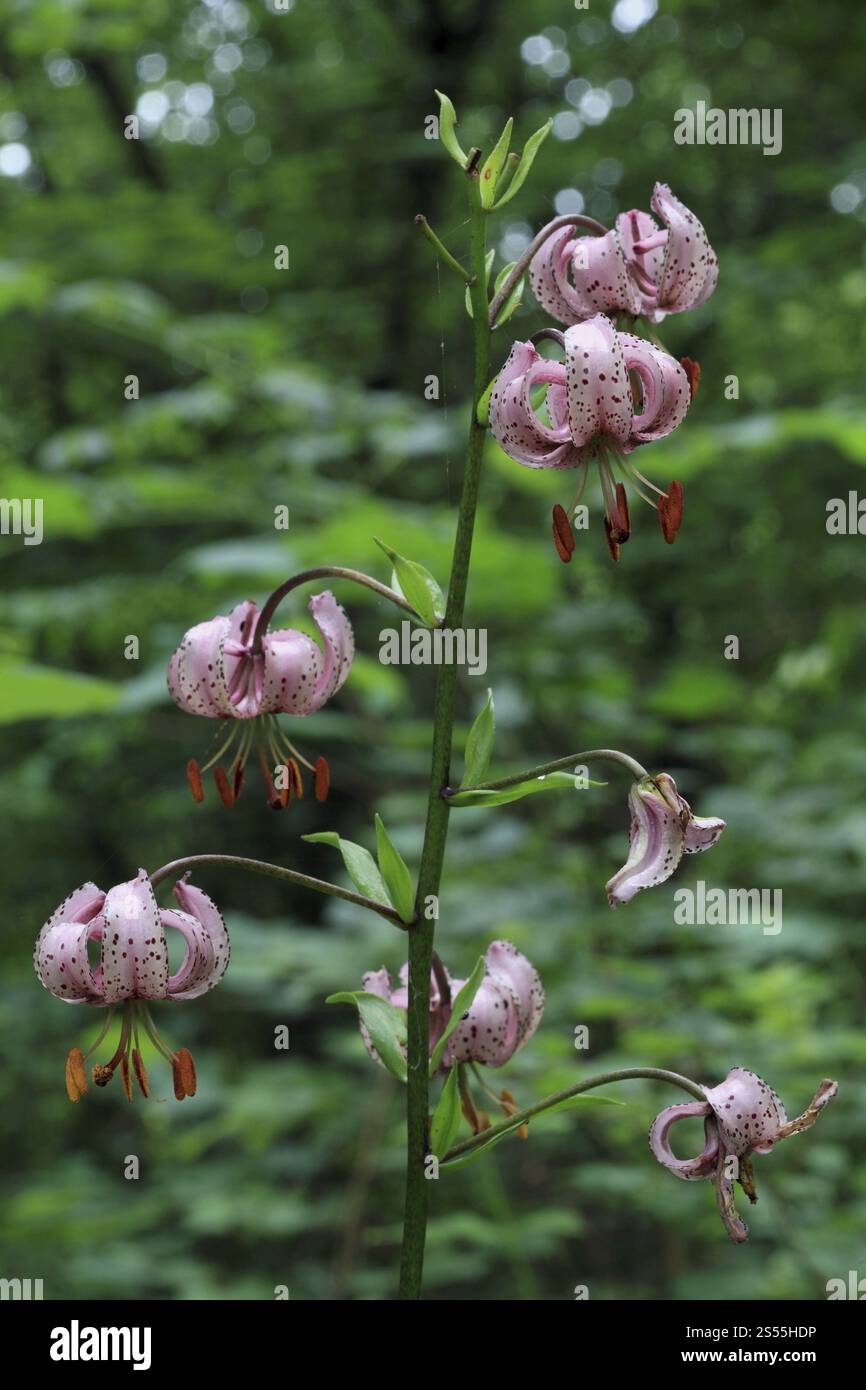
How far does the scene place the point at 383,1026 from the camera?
0.81 m

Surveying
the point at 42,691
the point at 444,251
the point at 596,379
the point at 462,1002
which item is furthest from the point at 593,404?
the point at 42,691

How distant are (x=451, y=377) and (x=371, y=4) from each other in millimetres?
1280

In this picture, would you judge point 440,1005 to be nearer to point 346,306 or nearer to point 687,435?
point 687,435

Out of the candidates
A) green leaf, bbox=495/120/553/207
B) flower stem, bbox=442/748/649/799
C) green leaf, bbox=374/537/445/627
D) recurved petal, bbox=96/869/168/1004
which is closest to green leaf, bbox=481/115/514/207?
green leaf, bbox=495/120/553/207

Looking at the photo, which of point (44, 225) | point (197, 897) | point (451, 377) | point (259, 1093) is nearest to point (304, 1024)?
point (259, 1093)

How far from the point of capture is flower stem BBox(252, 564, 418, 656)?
0.74 m

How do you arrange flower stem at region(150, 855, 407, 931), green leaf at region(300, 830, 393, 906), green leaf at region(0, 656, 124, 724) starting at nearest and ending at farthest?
flower stem at region(150, 855, 407, 931), green leaf at region(300, 830, 393, 906), green leaf at region(0, 656, 124, 724)

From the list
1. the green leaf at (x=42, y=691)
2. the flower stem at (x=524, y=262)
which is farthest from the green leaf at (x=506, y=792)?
the green leaf at (x=42, y=691)

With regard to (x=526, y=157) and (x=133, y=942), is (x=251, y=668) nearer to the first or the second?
(x=133, y=942)

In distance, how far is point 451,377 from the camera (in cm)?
405

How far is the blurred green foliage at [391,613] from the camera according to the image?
95.2 inches

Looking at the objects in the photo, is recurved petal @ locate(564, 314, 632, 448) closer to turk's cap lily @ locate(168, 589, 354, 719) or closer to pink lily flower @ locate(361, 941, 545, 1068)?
turk's cap lily @ locate(168, 589, 354, 719)

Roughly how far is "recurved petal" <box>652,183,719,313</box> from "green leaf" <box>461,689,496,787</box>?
0.87 feet

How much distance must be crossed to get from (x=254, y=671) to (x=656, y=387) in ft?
0.92
